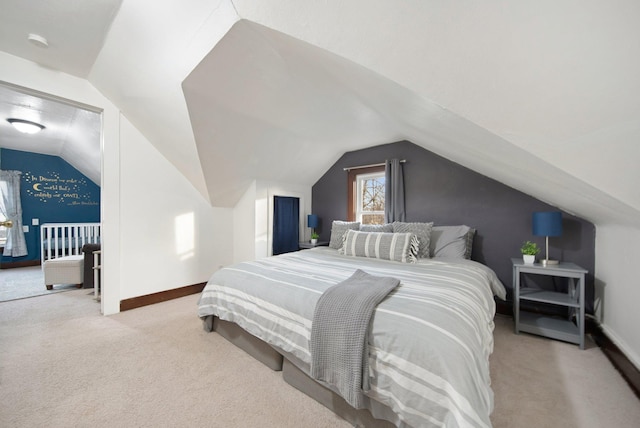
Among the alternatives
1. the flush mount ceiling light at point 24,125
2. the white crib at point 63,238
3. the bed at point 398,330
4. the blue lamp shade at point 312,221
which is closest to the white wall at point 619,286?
the bed at point 398,330

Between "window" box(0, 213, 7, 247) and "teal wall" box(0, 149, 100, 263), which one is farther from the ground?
"teal wall" box(0, 149, 100, 263)

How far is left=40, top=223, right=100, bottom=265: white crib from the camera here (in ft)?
15.4

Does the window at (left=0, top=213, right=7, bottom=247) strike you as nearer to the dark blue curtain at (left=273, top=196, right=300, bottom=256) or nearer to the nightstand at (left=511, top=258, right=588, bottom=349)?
the dark blue curtain at (left=273, top=196, right=300, bottom=256)

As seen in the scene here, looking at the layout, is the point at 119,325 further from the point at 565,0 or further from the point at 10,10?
the point at 565,0

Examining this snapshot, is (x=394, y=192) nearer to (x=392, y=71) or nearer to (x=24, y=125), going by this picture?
(x=392, y=71)

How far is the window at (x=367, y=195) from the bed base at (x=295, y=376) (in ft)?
8.31

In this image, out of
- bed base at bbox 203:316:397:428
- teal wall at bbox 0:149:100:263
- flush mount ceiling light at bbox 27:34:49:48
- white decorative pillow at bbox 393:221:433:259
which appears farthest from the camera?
teal wall at bbox 0:149:100:263

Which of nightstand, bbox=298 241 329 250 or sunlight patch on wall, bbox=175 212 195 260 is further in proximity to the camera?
nightstand, bbox=298 241 329 250

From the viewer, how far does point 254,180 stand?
3668 mm

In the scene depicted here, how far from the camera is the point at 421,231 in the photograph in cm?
281

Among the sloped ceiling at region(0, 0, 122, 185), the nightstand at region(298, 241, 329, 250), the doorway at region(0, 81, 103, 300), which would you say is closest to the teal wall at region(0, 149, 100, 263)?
the doorway at region(0, 81, 103, 300)

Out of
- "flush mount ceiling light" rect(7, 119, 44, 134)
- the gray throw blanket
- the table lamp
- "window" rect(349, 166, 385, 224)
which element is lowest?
the gray throw blanket

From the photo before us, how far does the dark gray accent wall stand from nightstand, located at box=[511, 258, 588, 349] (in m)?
0.28

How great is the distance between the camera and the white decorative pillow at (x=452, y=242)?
2.73 metres
